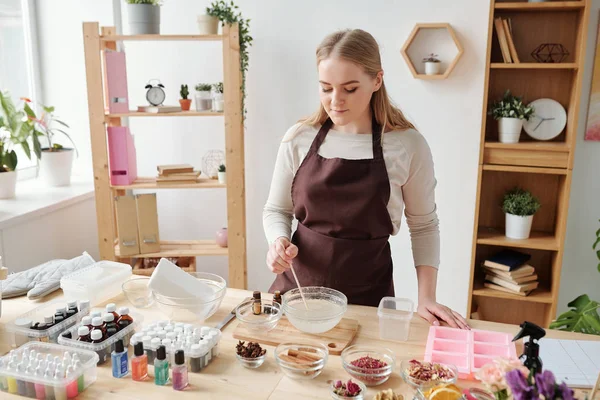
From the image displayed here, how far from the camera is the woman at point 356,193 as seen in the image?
1762mm

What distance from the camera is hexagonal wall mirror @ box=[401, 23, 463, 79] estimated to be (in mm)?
2967

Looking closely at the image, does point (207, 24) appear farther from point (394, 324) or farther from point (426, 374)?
point (426, 374)

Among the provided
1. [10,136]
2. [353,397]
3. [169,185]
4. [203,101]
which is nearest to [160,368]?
[353,397]

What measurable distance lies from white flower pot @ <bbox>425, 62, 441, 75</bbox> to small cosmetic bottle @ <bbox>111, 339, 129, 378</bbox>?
90.1 inches

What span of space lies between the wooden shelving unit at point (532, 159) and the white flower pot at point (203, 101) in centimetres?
151

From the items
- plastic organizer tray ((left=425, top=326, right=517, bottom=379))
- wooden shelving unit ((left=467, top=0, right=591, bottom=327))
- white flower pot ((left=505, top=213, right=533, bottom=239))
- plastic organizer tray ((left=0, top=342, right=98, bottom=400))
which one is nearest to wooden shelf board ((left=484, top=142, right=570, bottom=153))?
wooden shelving unit ((left=467, top=0, right=591, bottom=327))

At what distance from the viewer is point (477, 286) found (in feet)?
10.0

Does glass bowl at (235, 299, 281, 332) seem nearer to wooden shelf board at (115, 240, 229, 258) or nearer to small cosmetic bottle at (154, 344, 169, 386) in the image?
small cosmetic bottle at (154, 344, 169, 386)

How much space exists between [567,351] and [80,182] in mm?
3125

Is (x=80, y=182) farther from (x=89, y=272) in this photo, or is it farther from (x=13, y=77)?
(x=89, y=272)

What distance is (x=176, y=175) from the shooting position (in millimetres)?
3145

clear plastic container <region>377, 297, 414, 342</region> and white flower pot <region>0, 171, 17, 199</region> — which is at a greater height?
white flower pot <region>0, 171, 17, 199</region>

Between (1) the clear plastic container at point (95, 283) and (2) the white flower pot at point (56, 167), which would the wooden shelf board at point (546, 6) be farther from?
(2) the white flower pot at point (56, 167)

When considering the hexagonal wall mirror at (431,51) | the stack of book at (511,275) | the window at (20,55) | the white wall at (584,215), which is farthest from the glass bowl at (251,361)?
the window at (20,55)
